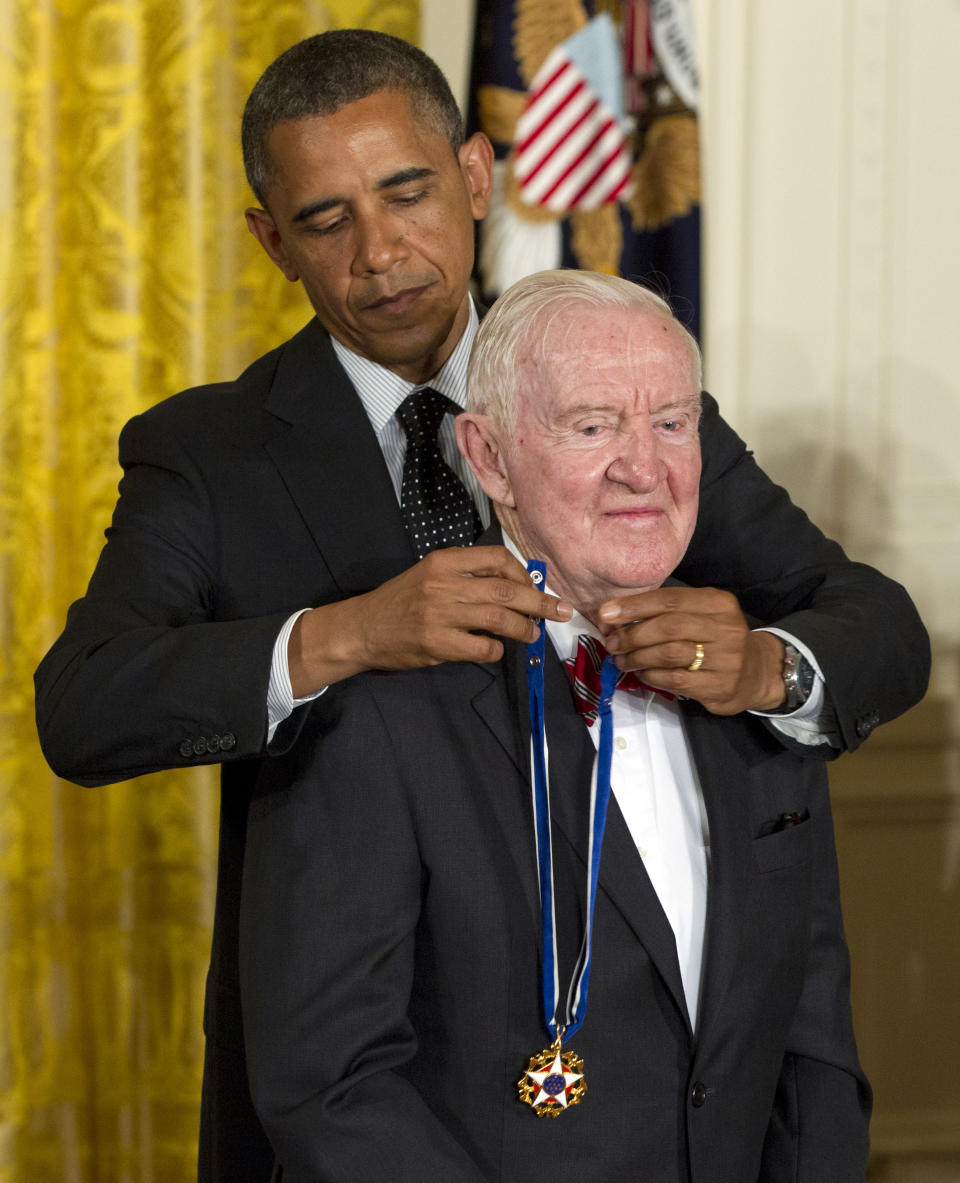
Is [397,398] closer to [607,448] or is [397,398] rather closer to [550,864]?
[607,448]

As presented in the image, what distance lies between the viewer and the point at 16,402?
2.76m

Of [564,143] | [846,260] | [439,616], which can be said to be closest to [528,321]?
[439,616]

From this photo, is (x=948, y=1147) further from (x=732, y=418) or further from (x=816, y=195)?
(x=816, y=195)

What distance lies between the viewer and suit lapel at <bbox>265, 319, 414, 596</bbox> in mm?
1722

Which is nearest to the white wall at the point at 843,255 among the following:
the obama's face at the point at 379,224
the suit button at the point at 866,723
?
the obama's face at the point at 379,224

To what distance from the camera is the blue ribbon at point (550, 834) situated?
132 cm

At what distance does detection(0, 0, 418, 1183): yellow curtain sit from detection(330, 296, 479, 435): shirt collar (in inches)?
42.3

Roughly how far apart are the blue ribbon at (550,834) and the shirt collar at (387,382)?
51cm

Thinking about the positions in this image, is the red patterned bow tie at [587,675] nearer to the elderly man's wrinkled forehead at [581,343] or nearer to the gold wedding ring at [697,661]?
the gold wedding ring at [697,661]

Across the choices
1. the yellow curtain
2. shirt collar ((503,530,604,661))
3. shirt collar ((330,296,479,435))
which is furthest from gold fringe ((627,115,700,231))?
shirt collar ((503,530,604,661))

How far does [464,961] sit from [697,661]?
0.38 metres

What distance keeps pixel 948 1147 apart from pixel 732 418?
1828 mm

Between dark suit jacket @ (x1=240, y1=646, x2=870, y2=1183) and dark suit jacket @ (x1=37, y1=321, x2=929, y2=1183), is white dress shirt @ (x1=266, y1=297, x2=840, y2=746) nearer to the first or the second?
dark suit jacket @ (x1=37, y1=321, x2=929, y2=1183)

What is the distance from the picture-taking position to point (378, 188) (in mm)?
1737
